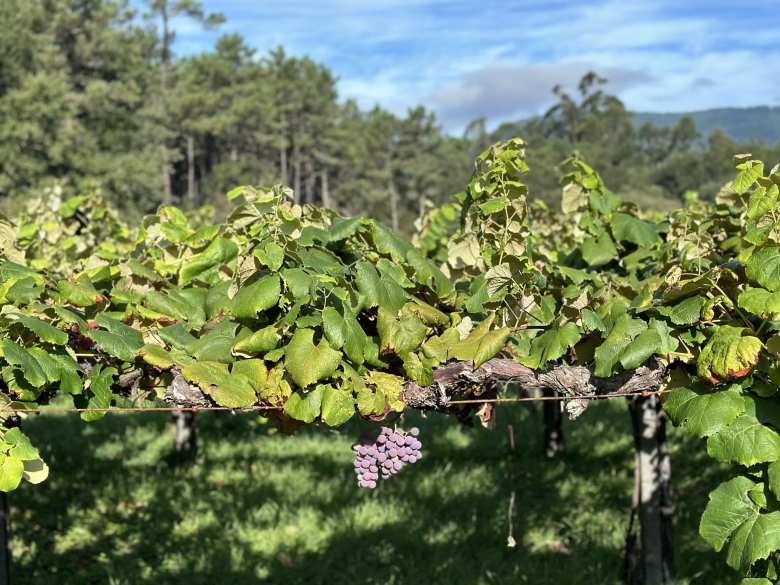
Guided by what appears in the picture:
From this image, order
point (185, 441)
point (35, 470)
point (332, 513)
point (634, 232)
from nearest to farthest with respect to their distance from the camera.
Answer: point (35, 470) → point (634, 232) → point (332, 513) → point (185, 441)

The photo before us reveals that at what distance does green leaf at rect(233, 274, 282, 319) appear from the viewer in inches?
106

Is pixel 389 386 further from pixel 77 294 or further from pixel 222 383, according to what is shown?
→ pixel 77 294

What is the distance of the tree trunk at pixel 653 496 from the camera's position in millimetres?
5574

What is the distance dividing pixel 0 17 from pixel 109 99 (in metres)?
5.44

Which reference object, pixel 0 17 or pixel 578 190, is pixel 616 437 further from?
pixel 0 17

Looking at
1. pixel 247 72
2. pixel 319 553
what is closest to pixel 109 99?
pixel 247 72

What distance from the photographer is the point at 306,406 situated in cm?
268

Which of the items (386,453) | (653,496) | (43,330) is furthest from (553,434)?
(43,330)

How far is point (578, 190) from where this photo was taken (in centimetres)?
457

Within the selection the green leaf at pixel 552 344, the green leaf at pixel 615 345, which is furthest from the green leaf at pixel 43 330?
the green leaf at pixel 615 345

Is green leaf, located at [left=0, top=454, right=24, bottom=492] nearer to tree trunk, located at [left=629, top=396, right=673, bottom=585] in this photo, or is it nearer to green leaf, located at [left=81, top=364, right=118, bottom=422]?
green leaf, located at [left=81, top=364, right=118, bottom=422]

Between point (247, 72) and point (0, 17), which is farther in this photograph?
point (247, 72)

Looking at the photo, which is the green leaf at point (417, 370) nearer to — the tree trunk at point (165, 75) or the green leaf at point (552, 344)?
the green leaf at point (552, 344)

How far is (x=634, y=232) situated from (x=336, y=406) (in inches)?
92.0
